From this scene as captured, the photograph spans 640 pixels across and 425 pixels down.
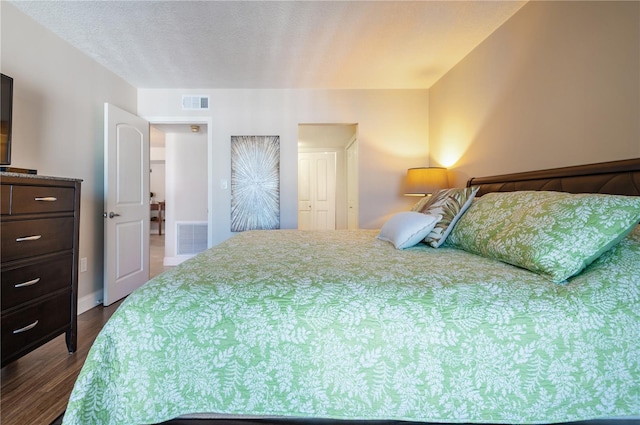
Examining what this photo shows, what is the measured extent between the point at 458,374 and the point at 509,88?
2.20 metres

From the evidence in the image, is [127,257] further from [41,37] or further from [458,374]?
[458,374]

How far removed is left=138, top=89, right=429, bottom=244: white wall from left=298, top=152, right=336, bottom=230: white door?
2697 mm

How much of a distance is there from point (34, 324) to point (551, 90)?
3409mm

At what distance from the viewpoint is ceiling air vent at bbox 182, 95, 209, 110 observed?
339 centimetres

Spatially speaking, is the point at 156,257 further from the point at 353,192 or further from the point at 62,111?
the point at 353,192

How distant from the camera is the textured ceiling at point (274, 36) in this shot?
6.38 ft

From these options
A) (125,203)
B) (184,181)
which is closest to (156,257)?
(184,181)

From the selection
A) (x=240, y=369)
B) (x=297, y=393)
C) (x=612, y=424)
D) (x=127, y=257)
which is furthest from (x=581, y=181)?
(x=127, y=257)

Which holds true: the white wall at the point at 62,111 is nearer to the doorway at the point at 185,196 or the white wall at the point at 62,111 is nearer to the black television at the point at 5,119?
the black television at the point at 5,119

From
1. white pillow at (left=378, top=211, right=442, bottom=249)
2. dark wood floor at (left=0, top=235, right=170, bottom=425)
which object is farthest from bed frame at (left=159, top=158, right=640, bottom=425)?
dark wood floor at (left=0, top=235, right=170, bottom=425)

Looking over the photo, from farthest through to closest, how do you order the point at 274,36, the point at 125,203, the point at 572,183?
the point at 125,203 < the point at 274,36 < the point at 572,183

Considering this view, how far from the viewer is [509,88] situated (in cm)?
207

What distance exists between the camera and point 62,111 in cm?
234

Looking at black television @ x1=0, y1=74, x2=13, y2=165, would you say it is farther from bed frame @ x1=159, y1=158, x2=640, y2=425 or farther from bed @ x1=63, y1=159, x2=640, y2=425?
bed frame @ x1=159, y1=158, x2=640, y2=425
